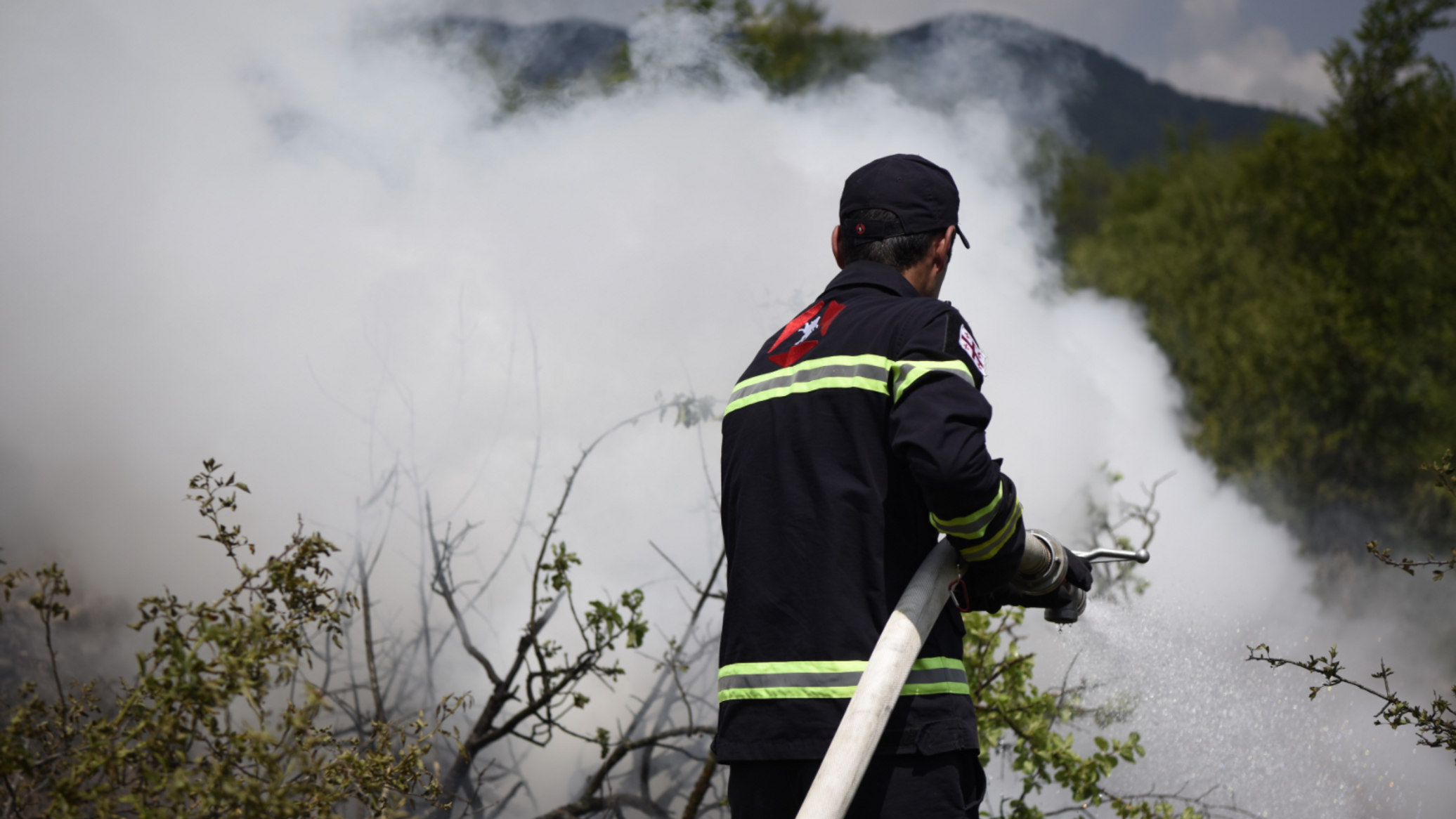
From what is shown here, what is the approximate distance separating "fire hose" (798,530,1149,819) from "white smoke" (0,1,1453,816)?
66.3 inches

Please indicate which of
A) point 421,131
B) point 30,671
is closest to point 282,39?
point 421,131

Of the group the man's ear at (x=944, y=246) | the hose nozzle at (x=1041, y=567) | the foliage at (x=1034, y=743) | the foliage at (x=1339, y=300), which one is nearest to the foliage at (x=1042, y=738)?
the foliage at (x=1034, y=743)

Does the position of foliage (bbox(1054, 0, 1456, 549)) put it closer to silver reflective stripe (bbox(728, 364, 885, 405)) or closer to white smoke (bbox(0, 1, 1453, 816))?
white smoke (bbox(0, 1, 1453, 816))

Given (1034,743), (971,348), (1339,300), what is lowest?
(1034,743)

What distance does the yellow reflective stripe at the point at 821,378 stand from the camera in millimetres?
1744

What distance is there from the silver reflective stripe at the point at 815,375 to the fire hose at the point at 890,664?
1.07ft

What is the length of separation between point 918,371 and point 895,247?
0.40m

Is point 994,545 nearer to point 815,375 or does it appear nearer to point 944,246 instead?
point 815,375

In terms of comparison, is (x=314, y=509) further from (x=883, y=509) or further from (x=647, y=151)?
(x=883, y=509)

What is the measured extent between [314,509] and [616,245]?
143cm

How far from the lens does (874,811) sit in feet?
5.42

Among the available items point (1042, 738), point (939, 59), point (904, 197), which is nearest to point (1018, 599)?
point (904, 197)

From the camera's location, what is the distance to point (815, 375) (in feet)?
5.95

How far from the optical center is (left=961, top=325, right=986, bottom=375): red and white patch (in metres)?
1.78
